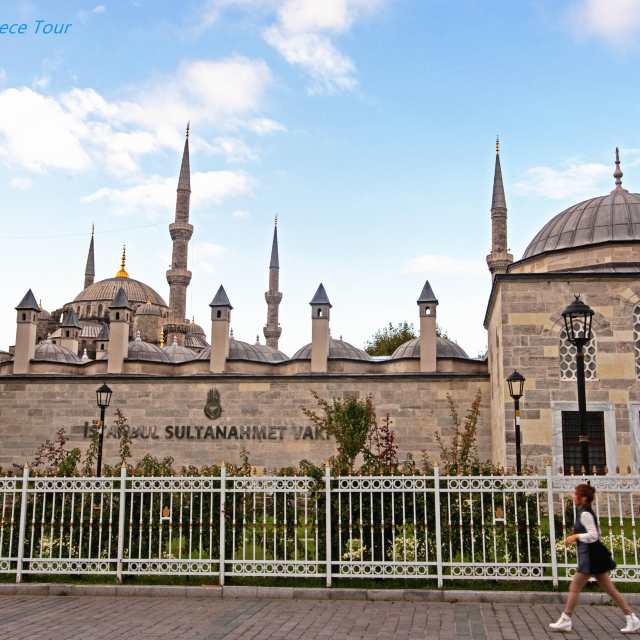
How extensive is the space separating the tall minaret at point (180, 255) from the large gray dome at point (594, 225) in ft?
60.6

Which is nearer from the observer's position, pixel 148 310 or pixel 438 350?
pixel 438 350

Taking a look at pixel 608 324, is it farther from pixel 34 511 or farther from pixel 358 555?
pixel 34 511

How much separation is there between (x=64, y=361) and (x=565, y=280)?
14600mm

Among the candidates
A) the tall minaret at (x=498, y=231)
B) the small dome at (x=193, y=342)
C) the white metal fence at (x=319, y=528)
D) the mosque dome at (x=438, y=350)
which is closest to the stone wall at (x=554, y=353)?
the mosque dome at (x=438, y=350)

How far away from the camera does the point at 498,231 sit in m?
27.5

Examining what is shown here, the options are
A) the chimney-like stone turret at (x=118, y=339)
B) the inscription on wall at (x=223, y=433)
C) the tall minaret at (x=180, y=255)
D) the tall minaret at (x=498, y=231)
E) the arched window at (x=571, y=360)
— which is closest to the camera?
the arched window at (x=571, y=360)

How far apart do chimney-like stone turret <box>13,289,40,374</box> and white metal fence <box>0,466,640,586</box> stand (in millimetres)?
13142

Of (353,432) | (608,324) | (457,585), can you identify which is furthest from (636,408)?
(457,585)

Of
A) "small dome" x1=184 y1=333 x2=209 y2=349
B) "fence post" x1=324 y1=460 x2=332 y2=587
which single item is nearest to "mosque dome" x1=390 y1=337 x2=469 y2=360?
"fence post" x1=324 y1=460 x2=332 y2=587

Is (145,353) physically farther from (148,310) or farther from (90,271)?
(90,271)

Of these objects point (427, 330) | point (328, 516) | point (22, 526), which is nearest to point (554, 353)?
point (427, 330)

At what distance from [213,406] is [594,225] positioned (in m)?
10.6

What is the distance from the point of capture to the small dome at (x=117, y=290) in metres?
51.3

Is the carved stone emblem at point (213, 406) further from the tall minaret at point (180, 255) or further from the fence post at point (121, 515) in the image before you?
the tall minaret at point (180, 255)
